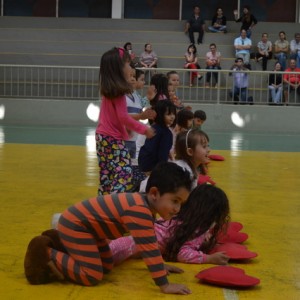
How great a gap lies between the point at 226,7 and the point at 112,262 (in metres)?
23.1

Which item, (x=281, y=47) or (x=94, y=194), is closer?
(x=94, y=194)

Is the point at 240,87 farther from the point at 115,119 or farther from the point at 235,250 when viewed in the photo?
Result: the point at 235,250

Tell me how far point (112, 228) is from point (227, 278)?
815 millimetres

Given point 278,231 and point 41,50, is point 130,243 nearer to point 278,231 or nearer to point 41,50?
point 278,231

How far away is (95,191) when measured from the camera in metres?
7.95

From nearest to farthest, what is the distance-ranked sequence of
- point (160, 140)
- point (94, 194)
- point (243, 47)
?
point (160, 140)
point (94, 194)
point (243, 47)

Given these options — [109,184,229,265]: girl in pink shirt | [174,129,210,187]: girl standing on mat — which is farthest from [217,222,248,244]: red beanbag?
[174,129,210,187]: girl standing on mat

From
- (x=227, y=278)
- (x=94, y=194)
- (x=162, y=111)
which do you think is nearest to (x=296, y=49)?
(x=94, y=194)

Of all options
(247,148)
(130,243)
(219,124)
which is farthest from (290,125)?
(130,243)

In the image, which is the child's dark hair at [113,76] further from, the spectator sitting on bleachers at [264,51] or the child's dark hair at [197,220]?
the spectator sitting on bleachers at [264,51]

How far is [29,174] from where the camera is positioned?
30.0ft

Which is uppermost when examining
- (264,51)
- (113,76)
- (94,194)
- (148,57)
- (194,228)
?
(264,51)

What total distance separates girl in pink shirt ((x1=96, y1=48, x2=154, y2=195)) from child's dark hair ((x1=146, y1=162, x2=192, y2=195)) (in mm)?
1589

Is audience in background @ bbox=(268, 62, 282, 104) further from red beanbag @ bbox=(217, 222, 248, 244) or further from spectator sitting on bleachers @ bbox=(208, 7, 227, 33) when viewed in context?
red beanbag @ bbox=(217, 222, 248, 244)
